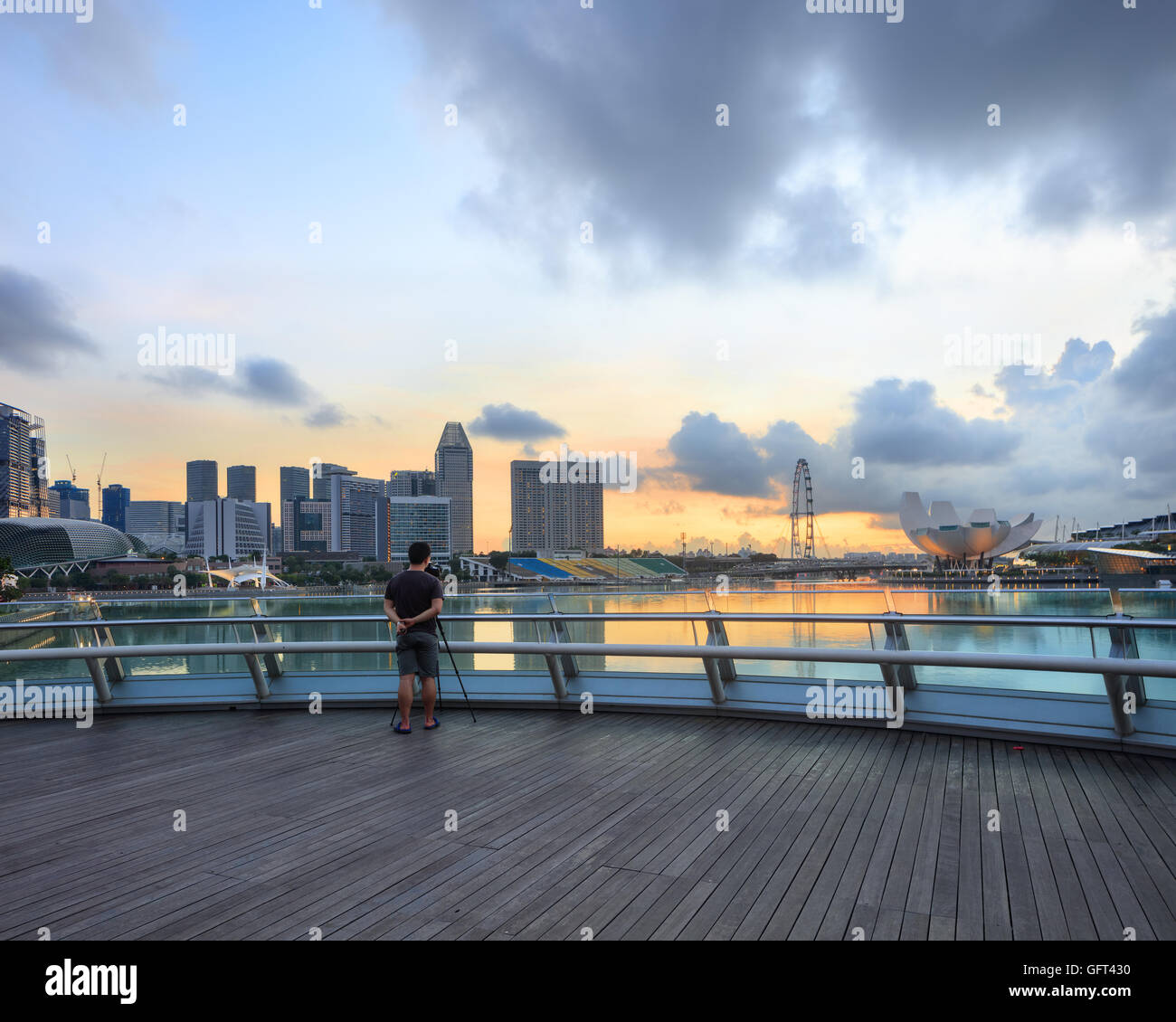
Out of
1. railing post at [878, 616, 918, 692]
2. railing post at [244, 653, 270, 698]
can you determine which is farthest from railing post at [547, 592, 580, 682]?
railing post at [244, 653, 270, 698]

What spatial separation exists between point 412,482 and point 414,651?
134m

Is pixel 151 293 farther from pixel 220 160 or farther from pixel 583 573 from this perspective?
pixel 583 573

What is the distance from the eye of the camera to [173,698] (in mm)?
7590

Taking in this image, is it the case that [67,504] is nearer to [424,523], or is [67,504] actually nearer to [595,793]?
[424,523]

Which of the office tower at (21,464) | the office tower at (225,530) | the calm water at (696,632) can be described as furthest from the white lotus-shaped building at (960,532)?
the office tower at (21,464)

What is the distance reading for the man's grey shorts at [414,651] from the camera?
6.36 metres

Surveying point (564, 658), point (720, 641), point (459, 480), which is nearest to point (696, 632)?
point (720, 641)

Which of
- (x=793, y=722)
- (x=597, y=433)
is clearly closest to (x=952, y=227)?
(x=597, y=433)

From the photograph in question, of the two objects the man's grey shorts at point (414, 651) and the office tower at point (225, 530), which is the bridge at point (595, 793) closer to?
the man's grey shorts at point (414, 651)

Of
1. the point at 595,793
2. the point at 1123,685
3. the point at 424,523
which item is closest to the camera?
the point at 595,793

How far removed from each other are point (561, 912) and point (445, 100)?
12.0m

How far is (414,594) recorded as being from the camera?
6.44m

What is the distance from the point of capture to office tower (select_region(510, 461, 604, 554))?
106m

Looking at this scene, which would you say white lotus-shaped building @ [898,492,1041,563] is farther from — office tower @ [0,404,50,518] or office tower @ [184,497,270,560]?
office tower @ [0,404,50,518]
